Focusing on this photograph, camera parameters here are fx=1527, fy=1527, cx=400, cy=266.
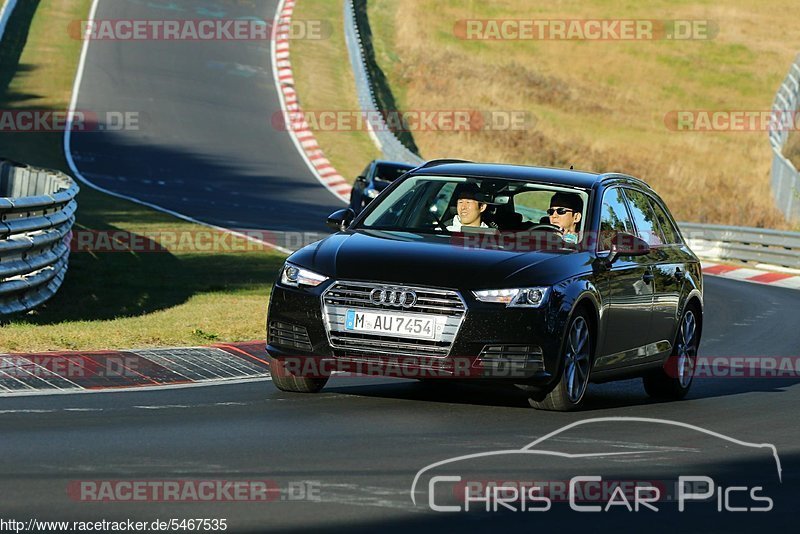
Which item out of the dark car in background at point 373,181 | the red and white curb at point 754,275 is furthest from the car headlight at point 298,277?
the dark car in background at point 373,181

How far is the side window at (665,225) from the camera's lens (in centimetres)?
1205

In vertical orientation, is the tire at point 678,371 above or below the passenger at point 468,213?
below

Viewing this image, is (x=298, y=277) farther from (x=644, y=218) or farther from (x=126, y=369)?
(x=644, y=218)

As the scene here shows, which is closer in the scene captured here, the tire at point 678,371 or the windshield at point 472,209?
the windshield at point 472,209

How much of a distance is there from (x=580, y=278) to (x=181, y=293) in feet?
32.8

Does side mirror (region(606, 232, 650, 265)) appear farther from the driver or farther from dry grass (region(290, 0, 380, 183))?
dry grass (region(290, 0, 380, 183))

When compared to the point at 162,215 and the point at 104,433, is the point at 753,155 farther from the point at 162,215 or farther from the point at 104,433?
the point at 104,433

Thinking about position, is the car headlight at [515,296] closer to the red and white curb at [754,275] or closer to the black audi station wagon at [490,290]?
the black audi station wagon at [490,290]

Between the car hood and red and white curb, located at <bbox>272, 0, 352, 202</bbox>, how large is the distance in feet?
87.8

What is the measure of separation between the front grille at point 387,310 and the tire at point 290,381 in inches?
28.8

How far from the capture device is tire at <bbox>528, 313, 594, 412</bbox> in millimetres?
9930

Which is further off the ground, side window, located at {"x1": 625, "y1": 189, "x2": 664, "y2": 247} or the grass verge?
side window, located at {"x1": 625, "y1": 189, "x2": 664, "y2": 247}

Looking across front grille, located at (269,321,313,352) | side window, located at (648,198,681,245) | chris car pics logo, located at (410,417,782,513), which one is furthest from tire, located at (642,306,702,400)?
chris car pics logo, located at (410,417,782,513)

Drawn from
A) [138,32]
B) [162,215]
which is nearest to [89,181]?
[162,215]
